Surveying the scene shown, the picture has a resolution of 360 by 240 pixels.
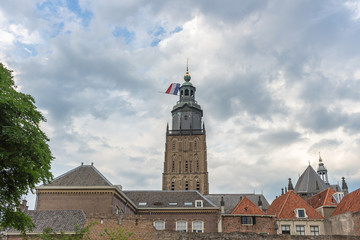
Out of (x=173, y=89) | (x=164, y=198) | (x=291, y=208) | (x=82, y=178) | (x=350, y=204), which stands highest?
(x=173, y=89)

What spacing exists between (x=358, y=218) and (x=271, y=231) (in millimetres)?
8133

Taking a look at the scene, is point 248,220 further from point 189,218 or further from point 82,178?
point 82,178

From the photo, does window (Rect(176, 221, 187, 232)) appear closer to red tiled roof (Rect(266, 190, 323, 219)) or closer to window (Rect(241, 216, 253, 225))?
window (Rect(241, 216, 253, 225))

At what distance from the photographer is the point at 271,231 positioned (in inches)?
1369

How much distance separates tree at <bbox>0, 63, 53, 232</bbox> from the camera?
15.6 metres

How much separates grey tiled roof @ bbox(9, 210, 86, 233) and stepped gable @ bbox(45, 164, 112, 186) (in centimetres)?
521

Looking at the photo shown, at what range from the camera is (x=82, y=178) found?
3650 cm

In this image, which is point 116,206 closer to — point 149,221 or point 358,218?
point 149,221

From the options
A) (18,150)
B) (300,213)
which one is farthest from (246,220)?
(18,150)

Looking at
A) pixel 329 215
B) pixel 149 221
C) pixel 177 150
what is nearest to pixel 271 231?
pixel 329 215

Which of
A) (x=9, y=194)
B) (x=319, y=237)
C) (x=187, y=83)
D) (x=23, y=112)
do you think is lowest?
(x=319, y=237)

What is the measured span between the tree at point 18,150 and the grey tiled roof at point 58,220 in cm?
1121

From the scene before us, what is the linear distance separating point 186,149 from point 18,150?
58.5 meters

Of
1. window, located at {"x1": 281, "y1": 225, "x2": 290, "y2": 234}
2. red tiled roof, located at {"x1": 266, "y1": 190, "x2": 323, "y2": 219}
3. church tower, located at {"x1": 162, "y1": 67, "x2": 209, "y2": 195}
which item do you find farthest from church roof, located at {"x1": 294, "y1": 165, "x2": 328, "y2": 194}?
window, located at {"x1": 281, "y1": 225, "x2": 290, "y2": 234}
